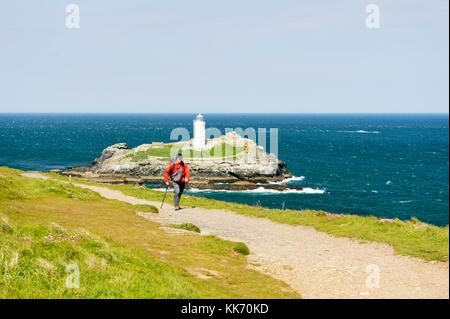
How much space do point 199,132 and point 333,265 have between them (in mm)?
85465

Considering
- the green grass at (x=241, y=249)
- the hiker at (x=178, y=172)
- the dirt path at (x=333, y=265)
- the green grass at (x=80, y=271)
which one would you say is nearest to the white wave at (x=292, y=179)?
the hiker at (x=178, y=172)

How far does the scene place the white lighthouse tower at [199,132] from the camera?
9668 cm

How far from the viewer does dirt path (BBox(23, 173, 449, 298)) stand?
11.6 m

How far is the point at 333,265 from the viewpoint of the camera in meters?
14.4

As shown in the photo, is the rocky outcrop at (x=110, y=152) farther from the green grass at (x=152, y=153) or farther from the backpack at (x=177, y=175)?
the backpack at (x=177, y=175)

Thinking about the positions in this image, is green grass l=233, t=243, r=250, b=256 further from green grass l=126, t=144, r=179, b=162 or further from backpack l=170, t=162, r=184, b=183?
green grass l=126, t=144, r=179, b=162

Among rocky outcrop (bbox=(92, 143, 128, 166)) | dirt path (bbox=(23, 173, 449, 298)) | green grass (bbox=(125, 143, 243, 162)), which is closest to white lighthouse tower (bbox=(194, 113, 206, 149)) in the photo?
green grass (bbox=(125, 143, 243, 162))

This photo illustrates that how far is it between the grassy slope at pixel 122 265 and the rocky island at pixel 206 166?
242 ft

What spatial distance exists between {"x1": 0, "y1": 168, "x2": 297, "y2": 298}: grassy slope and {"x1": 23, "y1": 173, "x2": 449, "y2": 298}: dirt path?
3.00 feet

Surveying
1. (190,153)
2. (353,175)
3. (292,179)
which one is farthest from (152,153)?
(353,175)
